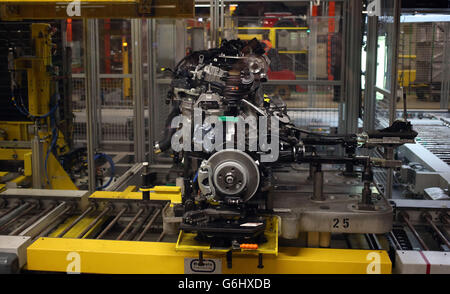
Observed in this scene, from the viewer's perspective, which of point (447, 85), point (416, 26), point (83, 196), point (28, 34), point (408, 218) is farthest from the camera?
point (447, 85)

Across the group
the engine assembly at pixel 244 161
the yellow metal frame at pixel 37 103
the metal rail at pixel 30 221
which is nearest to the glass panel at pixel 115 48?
the yellow metal frame at pixel 37 103

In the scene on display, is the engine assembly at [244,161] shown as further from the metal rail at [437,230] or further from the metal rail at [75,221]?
the metal rail at [75,221]

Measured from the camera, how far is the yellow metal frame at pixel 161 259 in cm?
362

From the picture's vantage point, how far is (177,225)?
12.6ft

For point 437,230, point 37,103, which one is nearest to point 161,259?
point 437,230

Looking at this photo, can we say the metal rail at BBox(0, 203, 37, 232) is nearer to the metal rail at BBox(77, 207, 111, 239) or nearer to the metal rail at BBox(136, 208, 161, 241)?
the metal rail at BBox(77, 207, 111, 239)

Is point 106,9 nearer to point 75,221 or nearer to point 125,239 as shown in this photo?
point 75,221

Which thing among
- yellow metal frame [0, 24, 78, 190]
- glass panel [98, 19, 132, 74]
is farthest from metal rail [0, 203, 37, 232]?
glass panel [98, 19, 132, 74]

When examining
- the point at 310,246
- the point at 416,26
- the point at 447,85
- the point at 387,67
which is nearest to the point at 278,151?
the point at 310,246

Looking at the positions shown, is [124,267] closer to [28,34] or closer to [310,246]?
[310,246]

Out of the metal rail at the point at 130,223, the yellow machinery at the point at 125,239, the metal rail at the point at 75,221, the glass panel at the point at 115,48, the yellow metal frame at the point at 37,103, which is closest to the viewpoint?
the yellow machinery at the point at 125,239

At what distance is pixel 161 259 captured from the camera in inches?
146

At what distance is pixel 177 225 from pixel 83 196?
4.36 feet

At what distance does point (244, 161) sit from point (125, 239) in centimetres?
139
